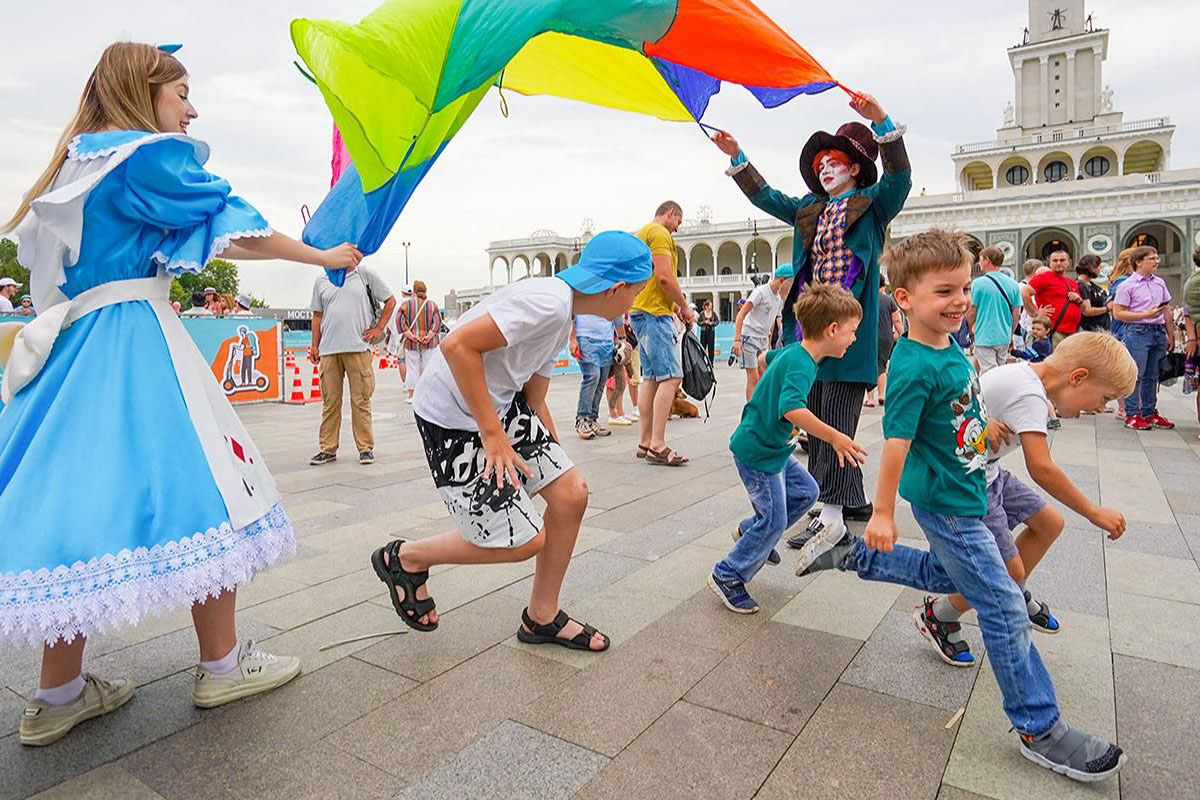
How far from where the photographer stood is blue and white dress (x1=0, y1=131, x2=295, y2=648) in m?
1.78

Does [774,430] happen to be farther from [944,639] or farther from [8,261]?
[8,261]

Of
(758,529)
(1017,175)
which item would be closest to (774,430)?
(758,529)

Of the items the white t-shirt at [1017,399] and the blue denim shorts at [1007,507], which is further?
the blue denim shorts at [1007,507]

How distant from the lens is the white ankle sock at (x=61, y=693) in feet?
6.93

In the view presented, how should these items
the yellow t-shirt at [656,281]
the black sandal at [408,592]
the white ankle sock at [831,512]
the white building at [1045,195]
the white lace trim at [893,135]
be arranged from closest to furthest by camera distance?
the black sandal at [408,592], the white lace trim at [893,135], the white ankle sock at [831,512], the yellow t-shirt at [656,281], the white building at [1045,195]

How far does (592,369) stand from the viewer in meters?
7.97

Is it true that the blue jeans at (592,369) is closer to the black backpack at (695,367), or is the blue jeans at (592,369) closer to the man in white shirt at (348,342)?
the black backpack at (695,367)

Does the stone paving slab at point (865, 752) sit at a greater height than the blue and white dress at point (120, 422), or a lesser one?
lesser

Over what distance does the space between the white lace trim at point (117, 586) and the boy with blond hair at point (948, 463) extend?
176 cm

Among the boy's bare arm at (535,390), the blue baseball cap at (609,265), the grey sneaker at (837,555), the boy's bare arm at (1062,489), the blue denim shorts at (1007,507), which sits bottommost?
the grey sneaker at (837,555)

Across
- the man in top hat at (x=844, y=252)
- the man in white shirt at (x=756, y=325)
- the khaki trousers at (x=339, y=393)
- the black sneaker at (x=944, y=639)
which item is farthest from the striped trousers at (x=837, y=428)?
the man in white shirt at (x=756, y=325)

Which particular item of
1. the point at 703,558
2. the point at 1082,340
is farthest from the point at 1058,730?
the point at 703,558

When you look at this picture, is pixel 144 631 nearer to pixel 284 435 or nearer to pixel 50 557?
pixel 50 557

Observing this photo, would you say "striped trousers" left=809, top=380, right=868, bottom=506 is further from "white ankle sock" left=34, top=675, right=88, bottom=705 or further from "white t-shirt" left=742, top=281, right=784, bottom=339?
"white t-shirt" left=742, top=281, right=784, bottom=339
